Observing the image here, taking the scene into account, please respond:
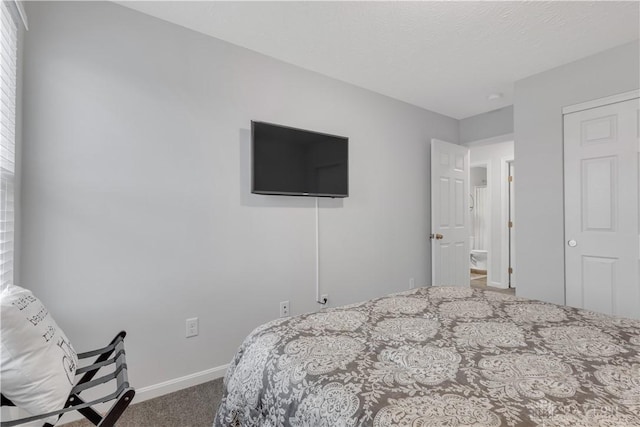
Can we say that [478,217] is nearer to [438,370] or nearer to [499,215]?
[499,215]

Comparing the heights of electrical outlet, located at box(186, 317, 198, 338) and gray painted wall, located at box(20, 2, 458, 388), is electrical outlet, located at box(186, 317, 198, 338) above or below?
below

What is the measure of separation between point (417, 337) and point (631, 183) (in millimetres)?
2365

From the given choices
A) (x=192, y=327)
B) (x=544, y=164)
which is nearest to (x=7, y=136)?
(x=192, y=327)

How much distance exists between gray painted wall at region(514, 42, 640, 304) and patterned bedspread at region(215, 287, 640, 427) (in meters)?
1.46

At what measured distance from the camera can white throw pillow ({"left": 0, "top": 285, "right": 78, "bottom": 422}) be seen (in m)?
1.00

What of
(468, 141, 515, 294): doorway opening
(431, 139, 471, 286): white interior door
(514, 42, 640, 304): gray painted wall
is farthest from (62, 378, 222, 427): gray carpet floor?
(468, 141, 515, 294): doorway opening

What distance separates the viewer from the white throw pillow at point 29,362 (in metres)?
1.00

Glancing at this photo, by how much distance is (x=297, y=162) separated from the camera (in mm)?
2660

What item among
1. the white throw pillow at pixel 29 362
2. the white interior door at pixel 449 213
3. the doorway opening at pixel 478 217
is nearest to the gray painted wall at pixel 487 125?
the white interior door at pixel 449 213

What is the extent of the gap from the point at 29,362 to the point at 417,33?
269 cm

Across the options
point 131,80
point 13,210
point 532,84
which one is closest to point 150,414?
point 13,210

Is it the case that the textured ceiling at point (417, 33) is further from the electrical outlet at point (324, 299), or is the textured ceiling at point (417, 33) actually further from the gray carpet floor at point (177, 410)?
the gray carpet floor at point (177, 410)

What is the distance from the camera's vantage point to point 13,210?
1.60 m

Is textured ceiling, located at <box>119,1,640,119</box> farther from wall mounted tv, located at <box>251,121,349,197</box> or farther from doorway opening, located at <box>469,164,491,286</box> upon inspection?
doorway opening, located at <box>469,164,491,286</box>
